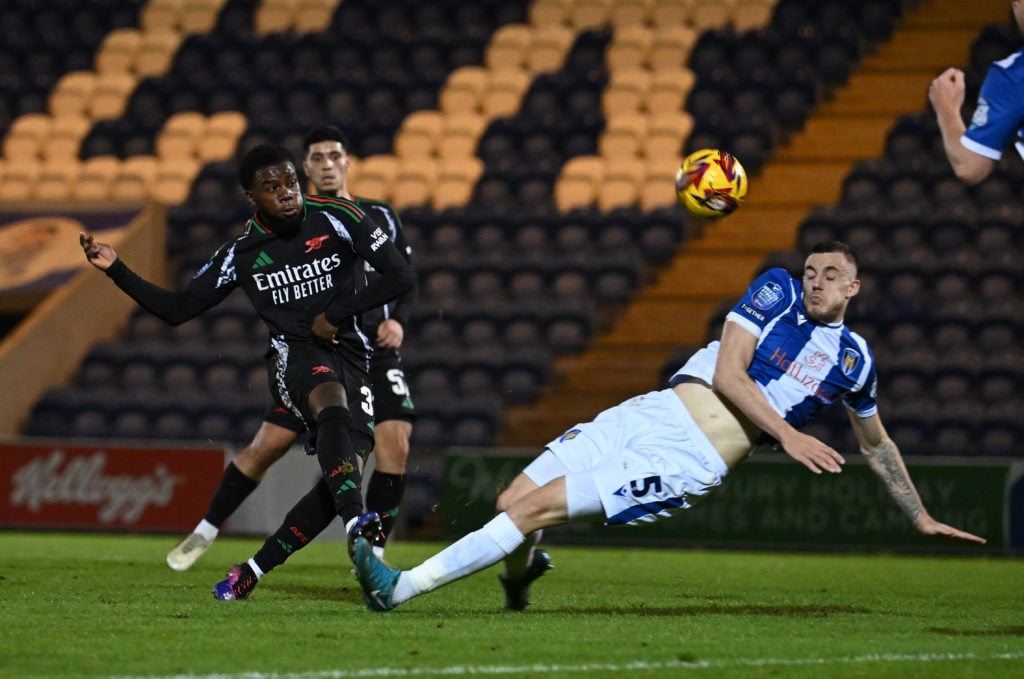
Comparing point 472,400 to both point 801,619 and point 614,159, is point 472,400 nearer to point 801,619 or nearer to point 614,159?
point 614,159

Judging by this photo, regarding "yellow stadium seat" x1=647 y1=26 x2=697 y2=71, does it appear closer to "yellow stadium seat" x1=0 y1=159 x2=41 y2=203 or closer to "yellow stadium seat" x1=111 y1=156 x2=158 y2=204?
"yellow stadium seat" x1=111 y1=156 x2=158 y2=204

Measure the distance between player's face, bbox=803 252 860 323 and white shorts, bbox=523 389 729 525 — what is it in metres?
0.68

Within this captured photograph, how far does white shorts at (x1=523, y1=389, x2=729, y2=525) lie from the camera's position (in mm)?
5938

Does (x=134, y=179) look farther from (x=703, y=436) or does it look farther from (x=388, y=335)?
(x=703, y=436)

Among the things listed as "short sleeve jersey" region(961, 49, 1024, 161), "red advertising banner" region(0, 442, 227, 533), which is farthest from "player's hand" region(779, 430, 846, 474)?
"red advertising banner" region(0, 442, 227, 533)

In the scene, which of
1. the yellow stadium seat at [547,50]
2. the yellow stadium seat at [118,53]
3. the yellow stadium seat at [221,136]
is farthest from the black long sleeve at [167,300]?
the yellow stadium seat at [118,53]

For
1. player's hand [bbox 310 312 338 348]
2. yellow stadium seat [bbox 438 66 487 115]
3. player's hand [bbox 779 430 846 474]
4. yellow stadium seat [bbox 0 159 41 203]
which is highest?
player's hand [bbox 779 430 846 474]

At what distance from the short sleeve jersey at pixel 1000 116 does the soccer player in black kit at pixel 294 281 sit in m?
2.49

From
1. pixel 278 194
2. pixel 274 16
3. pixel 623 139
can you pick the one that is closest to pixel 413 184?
pixel 623 139

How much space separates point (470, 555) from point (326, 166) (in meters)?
3.29

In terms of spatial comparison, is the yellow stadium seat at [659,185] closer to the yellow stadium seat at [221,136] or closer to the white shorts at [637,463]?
the yellow stadium seat at [221,136]

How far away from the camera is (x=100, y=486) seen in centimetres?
1398

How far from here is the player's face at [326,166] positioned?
8.45 meters

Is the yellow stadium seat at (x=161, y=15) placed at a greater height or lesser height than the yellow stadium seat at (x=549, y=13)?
lesser
